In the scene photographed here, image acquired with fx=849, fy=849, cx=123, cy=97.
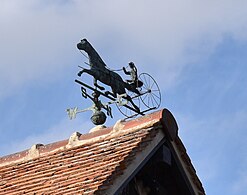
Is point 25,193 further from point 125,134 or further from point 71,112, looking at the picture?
point 71,112

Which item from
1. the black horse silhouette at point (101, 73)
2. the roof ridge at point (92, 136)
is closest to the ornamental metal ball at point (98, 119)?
the black horse silhouette at point (101, 73)

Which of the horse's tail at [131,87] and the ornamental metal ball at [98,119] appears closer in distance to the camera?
the ornamental metal ball at [98,119]

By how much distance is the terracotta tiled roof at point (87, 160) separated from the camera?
9.16 metres

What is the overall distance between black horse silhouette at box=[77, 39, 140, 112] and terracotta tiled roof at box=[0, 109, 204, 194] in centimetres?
130

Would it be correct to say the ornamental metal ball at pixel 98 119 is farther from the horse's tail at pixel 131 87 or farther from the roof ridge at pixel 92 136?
the horse's tail at pixel 131 87

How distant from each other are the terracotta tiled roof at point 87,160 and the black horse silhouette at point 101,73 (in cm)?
130

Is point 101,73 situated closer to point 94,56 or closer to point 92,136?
point 94,56

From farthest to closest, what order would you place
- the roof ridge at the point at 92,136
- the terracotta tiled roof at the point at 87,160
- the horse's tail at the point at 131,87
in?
the horse's tail at the point at 131,87, the roof ridge at the point at 92,136, the terracotta tiled roof at the point at 87,160

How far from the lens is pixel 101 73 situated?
1168 cm

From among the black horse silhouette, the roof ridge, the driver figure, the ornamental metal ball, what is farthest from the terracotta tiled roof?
the driver figure

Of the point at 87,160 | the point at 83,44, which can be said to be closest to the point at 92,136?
the point at 87,160

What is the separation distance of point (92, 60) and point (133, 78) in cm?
80

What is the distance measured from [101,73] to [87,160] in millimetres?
2169

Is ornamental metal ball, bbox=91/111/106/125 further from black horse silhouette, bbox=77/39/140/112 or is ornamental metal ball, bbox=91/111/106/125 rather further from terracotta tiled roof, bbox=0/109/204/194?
terracotta tiled roof, bbox=0/109/204/194
